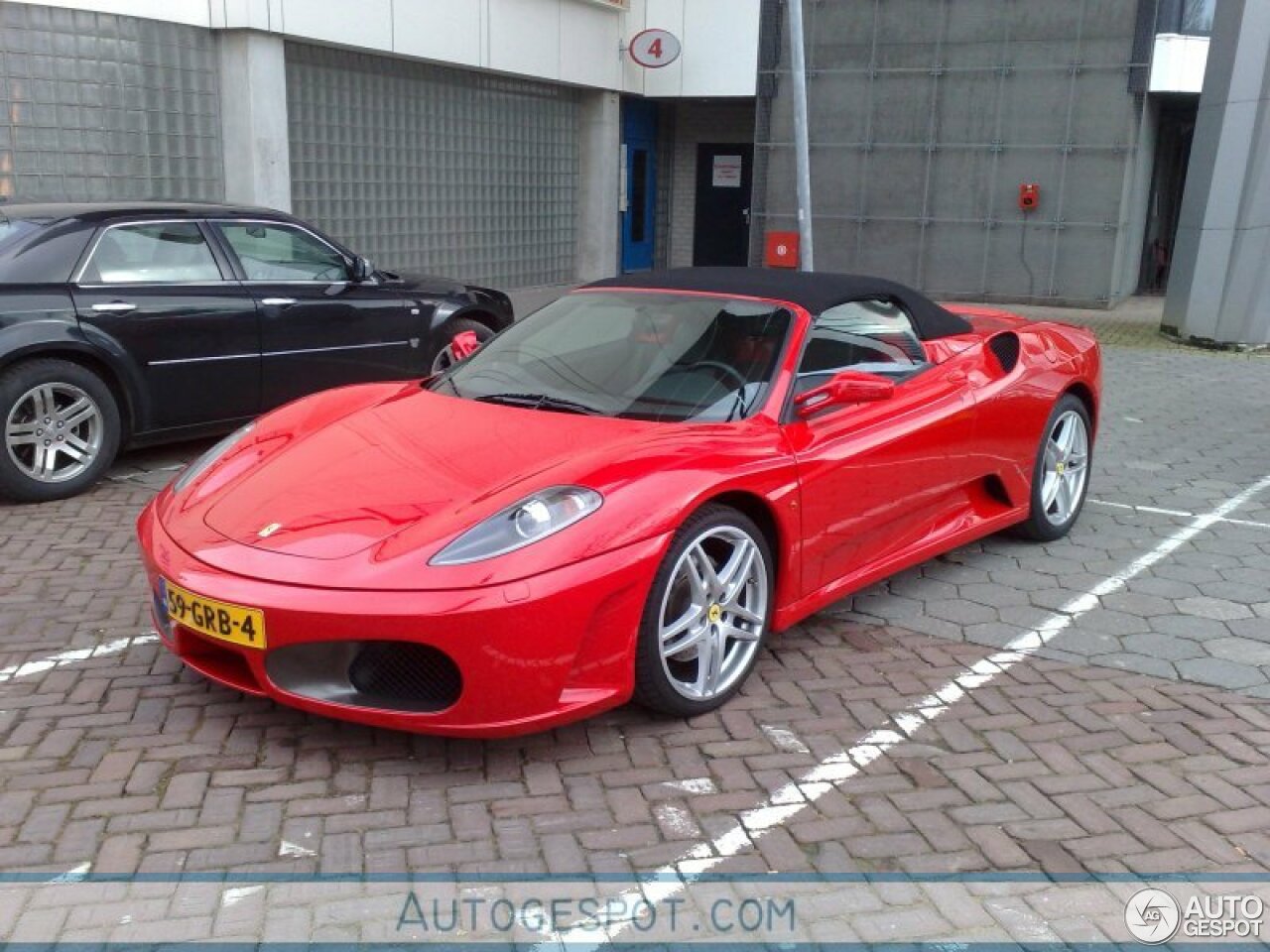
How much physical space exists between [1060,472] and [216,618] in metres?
3.90

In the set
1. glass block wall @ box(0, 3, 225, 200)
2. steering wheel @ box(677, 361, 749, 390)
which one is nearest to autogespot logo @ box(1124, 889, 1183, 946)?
steering wheel @ box(677, 361, 749, 390)

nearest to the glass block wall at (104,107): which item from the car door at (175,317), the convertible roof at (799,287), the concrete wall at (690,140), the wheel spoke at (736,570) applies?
the car door at (175,317)

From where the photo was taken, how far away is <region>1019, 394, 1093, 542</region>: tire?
5422mm

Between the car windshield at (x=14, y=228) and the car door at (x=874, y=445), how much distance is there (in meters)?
4.20

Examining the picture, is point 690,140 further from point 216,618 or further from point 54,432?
point 216,618

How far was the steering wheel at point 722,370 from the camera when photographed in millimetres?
4160

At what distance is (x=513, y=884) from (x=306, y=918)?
472 mm

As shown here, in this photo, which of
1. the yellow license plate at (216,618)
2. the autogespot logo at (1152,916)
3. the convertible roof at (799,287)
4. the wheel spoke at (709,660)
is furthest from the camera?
the convertible roof at (799,287)

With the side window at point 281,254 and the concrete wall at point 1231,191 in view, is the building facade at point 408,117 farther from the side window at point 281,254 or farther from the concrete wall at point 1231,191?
the concrete wall at point 1231,191

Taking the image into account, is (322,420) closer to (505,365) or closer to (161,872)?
(505,365)

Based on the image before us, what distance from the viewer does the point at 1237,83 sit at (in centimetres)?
1184

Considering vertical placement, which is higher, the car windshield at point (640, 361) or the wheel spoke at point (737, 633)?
the car windshield at point (640, 361)

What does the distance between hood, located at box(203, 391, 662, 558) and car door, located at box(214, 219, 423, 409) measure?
293cm

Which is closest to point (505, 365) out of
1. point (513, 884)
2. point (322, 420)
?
Result: point (322, 420)
